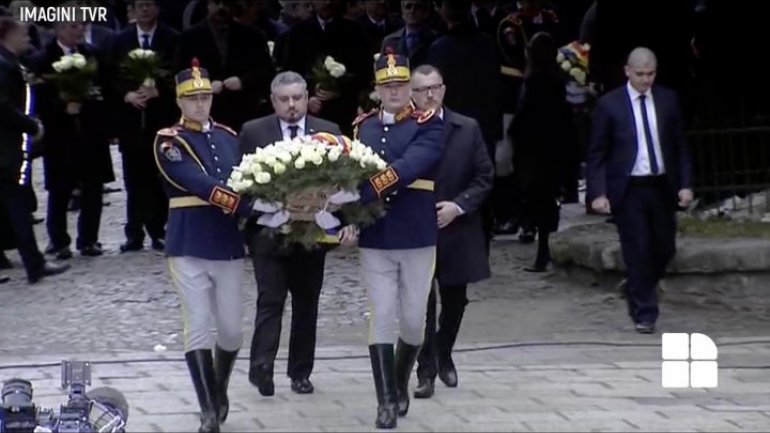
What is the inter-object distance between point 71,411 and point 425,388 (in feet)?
8.19

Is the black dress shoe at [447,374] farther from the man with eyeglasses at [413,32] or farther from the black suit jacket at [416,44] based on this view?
the man with eyeglasses at [413,32]

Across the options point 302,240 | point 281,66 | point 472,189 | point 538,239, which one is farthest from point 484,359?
point 281,66

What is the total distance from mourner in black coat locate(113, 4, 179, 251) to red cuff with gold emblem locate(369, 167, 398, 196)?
238 inches

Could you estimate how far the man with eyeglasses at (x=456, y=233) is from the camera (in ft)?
36.5

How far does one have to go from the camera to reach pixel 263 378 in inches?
437

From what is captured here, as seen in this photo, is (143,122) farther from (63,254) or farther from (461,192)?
(461,192)

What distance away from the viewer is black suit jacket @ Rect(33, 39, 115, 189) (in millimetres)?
15852

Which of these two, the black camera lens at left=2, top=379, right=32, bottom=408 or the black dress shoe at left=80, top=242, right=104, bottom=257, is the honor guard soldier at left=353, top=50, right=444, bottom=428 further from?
the black dress shoe at left=80, top=242, right=104, bottom=257

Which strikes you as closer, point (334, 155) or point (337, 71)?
point (334, 155)

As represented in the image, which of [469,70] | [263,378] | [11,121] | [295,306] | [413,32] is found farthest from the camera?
[413,32]

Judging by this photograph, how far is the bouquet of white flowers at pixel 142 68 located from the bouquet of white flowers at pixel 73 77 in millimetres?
280

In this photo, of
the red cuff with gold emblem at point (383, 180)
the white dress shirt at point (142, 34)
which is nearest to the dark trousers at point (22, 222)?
the white dress shirt at point (142, 34)

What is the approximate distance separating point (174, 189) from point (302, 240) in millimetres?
737

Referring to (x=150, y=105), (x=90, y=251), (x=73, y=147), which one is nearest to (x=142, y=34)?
(x=150, y=105)
